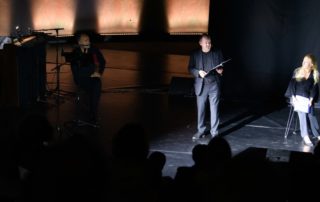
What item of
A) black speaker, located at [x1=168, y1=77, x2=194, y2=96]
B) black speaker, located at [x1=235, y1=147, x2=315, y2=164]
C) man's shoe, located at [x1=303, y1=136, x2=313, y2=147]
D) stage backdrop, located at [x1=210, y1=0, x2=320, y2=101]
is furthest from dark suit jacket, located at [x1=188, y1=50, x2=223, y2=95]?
black speaker, located at [x1=168, y1=77, x2=194, y2=96]

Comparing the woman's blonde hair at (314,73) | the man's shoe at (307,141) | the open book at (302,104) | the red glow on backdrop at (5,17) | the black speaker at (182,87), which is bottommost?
the man's shoe at (307,141)

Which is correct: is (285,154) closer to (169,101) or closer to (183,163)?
(183,163)

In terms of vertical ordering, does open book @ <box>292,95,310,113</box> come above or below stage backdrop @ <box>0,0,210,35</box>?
below

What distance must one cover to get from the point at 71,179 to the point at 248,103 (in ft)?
29.1

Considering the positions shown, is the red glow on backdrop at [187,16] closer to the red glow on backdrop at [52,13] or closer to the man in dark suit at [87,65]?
the red glow on backdrop at [52,13]

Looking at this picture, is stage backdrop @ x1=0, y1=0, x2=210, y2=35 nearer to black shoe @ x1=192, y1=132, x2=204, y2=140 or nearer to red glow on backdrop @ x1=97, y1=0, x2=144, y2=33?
red glow on backdrop @ x1=97, y1=0, x2=144, y2=33

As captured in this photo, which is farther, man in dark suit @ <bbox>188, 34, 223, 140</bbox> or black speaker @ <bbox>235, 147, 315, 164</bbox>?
man in dark suit @ <bbox>188, 34, 223, 140</bbox>

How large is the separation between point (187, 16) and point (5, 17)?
19.8 feet

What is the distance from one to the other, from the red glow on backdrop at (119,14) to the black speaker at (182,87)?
289 inches

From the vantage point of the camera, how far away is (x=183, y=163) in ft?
25.0

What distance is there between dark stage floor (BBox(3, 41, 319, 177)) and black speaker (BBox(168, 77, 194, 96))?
0.14 m

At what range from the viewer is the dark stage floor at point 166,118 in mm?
8703

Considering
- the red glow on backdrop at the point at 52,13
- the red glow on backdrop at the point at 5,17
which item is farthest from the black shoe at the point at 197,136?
the red glow on backdrop at the point at 5,17

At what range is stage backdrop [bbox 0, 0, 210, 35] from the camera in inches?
745
